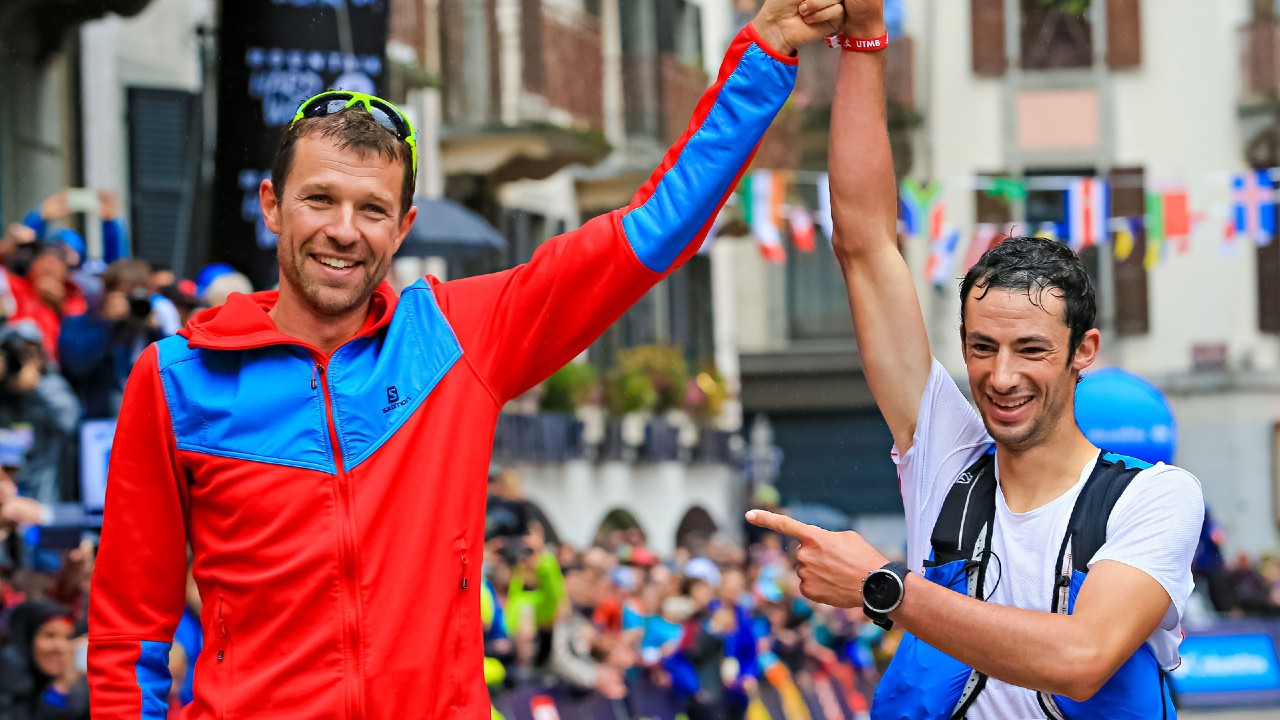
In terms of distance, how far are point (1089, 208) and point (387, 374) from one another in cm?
1997

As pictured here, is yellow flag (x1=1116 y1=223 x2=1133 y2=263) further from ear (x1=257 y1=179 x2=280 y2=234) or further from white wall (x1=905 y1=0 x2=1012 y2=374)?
ear (x1=257 y1=179 x2=280 y2=234)

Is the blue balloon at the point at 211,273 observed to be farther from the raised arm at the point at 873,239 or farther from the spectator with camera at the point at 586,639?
the raised arm at the point at 873,239

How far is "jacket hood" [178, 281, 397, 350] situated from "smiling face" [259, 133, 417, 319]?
0.26ft

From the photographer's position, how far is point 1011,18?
3075 centimetres

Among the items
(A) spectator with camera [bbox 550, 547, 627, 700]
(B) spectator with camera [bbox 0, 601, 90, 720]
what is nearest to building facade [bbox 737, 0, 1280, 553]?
(A) spectator with camera [bbox 550, 547, 627, 700]

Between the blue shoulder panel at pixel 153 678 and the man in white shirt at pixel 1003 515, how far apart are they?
1132 millimetres

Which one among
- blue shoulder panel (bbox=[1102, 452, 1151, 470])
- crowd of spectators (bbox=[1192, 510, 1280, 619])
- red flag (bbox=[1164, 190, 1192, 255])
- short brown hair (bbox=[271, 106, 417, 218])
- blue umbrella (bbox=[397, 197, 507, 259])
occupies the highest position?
red flag (bbox=[1164, 190, 1192, 255])

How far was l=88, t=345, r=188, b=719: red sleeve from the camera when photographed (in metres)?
3.42

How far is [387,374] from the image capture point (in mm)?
3508

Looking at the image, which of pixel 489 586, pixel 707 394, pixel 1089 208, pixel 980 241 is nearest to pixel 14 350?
pixel 489 586

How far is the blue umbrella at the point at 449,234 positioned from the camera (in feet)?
45.3

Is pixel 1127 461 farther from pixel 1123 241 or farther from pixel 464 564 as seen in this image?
pixel 1123 241

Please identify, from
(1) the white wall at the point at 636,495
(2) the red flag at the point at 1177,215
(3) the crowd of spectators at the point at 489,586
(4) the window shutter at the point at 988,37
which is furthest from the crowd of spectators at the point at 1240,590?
(4) the window shutter at the point at 988,37

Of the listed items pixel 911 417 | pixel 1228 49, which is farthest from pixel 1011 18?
pixel 911 417
